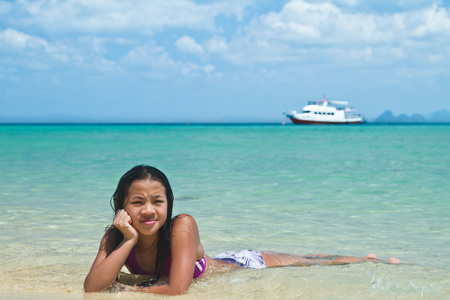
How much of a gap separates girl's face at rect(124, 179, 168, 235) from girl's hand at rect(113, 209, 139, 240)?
1.7 inches

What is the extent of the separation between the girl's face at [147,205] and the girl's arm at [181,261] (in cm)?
14

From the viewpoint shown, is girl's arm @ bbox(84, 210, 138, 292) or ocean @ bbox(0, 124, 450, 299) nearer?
girl's arm @ bbox(84, 210, 138, 292)

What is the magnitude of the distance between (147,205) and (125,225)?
0.18 m

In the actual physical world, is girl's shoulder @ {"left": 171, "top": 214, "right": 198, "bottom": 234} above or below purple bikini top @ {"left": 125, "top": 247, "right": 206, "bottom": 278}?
above

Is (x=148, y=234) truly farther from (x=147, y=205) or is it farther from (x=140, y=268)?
(x=140, y=268)

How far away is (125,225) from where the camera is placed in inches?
123

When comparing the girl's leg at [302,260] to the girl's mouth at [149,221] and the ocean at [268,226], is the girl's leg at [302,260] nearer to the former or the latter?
the ocean at [268,226]

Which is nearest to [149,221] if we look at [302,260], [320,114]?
[302,260]

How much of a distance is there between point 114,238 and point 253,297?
3.21ft

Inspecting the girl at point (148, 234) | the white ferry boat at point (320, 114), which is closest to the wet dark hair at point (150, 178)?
the girl at point (148, 234)

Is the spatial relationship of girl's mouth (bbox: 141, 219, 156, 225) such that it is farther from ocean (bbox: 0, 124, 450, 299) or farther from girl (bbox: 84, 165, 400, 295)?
ocean (bbox: 0, 124, 450, 299)

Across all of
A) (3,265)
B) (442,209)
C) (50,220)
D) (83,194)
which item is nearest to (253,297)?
(3,265)

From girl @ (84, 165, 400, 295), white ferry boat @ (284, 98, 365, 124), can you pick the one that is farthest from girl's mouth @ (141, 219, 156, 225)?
white ferry boat @ (284, 98, 365, 124)

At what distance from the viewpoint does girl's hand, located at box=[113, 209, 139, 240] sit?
3119 millimetres
